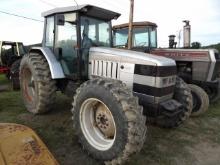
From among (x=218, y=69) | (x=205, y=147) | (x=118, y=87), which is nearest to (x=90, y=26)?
(x=118, y=87)

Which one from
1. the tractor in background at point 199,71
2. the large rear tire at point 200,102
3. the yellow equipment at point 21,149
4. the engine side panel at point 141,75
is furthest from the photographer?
the tractor in background at point 199,71

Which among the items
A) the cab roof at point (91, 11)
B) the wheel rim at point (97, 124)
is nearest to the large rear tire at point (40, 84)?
the cab roof at point (91, 11)

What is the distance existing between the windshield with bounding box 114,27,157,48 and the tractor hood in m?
3.70

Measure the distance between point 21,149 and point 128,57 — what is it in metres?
2.22

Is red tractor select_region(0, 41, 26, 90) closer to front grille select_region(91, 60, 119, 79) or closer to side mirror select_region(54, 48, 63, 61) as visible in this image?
side mirror select_region(54, 48, 63, 61)

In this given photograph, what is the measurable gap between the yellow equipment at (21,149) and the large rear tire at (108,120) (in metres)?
0.93

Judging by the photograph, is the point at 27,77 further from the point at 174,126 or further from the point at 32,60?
the point at 174,126

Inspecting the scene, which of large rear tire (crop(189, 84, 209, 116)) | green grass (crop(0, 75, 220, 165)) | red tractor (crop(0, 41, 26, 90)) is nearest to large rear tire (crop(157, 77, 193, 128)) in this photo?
green grass (crop(0, 75, 220, 165))

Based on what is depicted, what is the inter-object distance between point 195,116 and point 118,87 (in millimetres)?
3362

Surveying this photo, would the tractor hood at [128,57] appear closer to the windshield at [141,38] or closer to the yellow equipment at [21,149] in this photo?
the yellow equipment at [21,149]

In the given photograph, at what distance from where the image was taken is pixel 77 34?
5.05 m

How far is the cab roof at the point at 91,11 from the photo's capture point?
497 centimetres

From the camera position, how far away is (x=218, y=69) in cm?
748

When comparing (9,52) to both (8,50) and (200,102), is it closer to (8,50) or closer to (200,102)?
(8,50)
